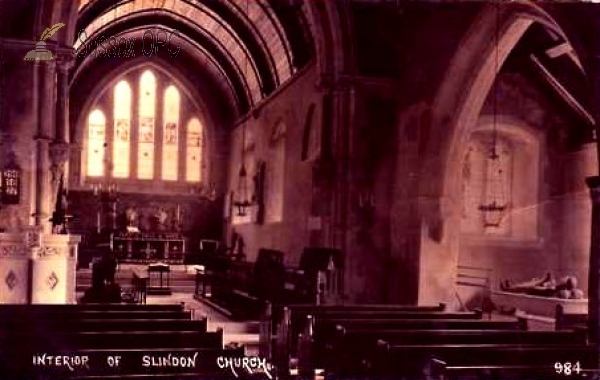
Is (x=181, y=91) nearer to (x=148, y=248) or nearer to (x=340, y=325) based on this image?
(x=148, y=248)

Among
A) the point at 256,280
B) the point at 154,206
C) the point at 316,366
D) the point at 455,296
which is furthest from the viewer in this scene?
the point at 154,206

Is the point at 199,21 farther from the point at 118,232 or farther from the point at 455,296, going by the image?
the point at 455,296

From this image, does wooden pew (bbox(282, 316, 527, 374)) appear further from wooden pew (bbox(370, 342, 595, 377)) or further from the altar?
the altar

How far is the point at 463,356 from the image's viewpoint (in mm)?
5441

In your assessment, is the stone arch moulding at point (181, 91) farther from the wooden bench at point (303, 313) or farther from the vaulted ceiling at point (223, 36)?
the wooden bench at point (303, 313)

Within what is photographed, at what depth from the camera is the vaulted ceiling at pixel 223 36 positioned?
17.8 m

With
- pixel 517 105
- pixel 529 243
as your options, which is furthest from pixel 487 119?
pixel 529 243

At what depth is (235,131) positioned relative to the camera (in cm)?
2577

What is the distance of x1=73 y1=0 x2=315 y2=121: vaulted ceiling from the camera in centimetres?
1784

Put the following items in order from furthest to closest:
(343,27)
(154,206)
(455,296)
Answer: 1. (154,206)
2. (343,27)
3. (455,296)

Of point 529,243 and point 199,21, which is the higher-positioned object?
point 199,21

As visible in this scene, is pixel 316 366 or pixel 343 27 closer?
pixel 316 366

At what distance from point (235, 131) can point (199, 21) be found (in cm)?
455

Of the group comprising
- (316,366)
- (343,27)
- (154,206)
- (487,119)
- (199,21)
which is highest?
(199,21)
